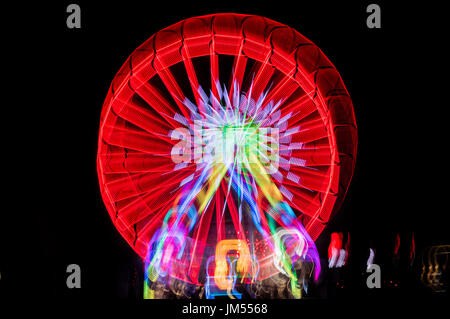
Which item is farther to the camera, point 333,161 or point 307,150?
point 307,150

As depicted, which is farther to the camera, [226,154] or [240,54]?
[226,154]

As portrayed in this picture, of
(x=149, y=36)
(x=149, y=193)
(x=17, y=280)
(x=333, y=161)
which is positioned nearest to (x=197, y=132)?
(x=149, y=193)

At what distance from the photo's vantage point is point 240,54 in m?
5.91

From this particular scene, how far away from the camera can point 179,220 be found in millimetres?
6168

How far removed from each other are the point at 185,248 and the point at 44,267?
1.75 metres

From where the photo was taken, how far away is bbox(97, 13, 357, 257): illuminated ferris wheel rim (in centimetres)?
563

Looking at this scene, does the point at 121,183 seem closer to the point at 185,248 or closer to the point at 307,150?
the point at 185,248

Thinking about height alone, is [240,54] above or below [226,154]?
above

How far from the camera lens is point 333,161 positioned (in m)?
5.55

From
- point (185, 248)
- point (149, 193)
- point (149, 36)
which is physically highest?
point (149, 36)

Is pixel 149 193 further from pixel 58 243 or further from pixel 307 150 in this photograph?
pixel 307 150

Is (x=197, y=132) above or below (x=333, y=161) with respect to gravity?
above

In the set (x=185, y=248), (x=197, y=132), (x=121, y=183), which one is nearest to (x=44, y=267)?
(x=121, y=183)

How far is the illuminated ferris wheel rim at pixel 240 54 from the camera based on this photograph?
563 cm
